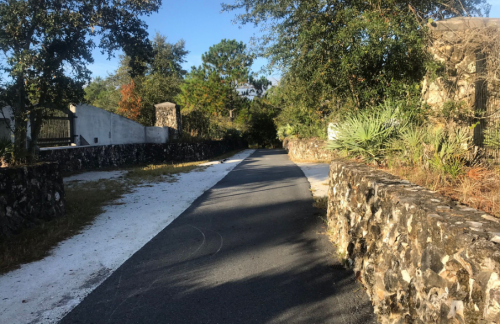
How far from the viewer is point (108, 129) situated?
17.1 metres

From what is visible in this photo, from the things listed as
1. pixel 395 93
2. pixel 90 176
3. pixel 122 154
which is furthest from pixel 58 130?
pixel 395 93

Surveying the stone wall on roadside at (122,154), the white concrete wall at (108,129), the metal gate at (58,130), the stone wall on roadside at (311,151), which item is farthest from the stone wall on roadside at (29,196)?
the stone wall on roadside at (311,151)

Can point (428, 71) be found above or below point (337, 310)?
above

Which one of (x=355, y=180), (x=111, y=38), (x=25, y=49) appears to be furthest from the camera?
(x=111, y=38)

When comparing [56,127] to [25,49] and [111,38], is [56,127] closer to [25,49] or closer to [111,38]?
[111,38]

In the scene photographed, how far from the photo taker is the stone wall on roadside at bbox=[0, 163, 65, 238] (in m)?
5.56

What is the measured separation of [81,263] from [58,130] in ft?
38.1

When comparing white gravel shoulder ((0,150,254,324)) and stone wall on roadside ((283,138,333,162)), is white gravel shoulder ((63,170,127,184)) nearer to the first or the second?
white gravel shoulder ((0,150,254,324))

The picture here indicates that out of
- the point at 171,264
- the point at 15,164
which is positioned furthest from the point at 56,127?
the point at 171,264

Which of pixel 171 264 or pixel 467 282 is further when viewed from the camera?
pixel 171 264

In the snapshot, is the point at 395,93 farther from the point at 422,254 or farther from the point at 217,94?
the point at 217,94

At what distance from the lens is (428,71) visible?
7945 millimetres

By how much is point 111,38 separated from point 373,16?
7.41m

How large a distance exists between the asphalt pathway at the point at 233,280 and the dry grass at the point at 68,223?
4.98 ft
